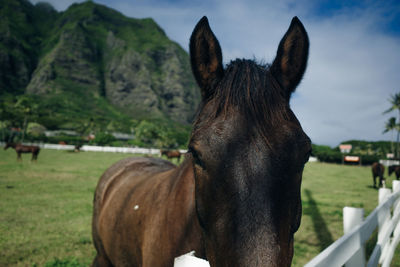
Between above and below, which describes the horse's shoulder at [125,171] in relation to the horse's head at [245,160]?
below

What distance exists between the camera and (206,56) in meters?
1.46

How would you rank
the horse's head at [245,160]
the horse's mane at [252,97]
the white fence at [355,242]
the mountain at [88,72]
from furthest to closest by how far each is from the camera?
1. the mountain at [88,72]
2. the white fence at [355,242]
3. the horse's mane at [252,97]
4. the horse's head at [245,160]

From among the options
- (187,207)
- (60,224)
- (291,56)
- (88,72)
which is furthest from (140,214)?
(88,72)

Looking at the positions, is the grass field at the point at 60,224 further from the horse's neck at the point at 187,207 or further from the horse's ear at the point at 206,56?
the horse's ear at the point at 206,56

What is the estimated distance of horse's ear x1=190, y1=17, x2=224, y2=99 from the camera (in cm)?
143

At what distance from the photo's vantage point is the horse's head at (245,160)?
980 mm

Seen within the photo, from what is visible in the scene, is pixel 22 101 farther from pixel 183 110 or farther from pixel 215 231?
pixel 183 110

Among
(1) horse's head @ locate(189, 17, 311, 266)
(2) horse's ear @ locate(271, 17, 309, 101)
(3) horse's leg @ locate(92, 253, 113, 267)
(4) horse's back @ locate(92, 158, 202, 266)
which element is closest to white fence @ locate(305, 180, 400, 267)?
(1) horse's head @ locate(189, 17, 311, 266)

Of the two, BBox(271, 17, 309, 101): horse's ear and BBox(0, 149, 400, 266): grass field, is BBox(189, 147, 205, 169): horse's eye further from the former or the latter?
BBox(0, 149, 400, 266): grass field

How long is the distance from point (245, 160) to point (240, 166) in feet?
0.12

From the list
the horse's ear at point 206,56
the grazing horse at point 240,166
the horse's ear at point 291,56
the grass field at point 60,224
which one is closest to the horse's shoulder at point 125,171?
the grass field at point 60,224

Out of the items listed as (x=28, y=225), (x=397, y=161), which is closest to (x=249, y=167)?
(x=28, y=225)

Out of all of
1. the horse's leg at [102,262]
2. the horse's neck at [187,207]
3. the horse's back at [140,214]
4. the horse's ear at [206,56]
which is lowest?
the horse's leg at [102,262]

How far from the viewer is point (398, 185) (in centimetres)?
608
